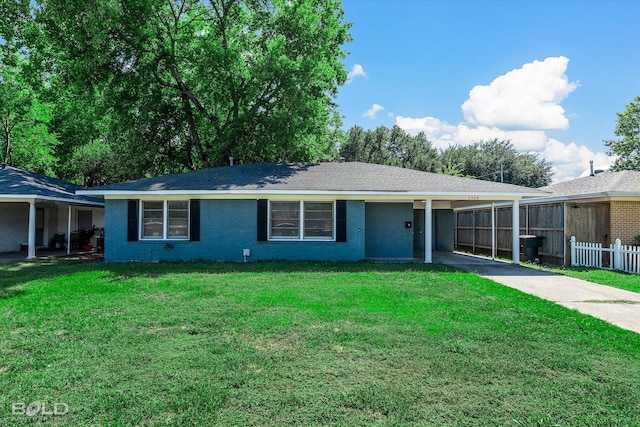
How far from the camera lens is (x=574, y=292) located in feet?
27.6

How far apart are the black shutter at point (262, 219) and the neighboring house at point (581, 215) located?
9544mm

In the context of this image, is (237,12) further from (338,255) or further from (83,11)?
(338,255)

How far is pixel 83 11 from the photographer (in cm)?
1664

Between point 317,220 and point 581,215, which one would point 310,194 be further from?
point 581,215

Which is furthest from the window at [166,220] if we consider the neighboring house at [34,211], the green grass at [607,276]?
the green grass at [607,276]

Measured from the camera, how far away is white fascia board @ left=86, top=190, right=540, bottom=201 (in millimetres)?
12117

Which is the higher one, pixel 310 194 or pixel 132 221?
pixel 310 194

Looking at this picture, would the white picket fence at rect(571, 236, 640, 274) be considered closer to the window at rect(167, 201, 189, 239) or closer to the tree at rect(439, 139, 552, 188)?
the window at rect(167, 201, 189, 239)

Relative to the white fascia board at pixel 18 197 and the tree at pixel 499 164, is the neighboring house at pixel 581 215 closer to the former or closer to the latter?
the white fascia board at pixel 18 197

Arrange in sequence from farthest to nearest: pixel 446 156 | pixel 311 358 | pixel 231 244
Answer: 1. pixel 446 156
2. pixel 231 244
3. pixel 311 358

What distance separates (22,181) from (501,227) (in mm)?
20333

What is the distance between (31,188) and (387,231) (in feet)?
44.4

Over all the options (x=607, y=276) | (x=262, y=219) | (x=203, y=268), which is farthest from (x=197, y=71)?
(x=607, y=276)

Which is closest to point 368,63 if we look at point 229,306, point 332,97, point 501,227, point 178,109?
point 332,97
